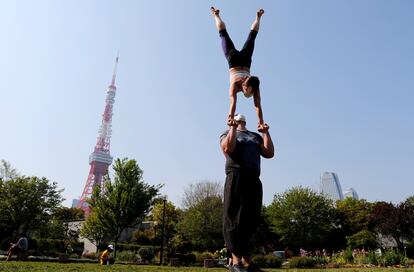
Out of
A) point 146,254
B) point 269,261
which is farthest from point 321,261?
point 146,254

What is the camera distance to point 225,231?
382 cm

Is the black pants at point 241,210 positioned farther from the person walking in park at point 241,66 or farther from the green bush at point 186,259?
the green bush at point 186,259

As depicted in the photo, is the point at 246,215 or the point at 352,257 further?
the point at 352,257

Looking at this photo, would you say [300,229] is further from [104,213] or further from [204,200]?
[104,213]

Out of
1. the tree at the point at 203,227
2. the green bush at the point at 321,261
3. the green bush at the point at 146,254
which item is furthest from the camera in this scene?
the tree at the point at 203,227

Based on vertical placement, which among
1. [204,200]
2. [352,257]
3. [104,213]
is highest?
[204,200]

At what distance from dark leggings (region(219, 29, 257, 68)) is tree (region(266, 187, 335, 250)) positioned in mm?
40600

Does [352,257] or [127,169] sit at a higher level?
[127,169]

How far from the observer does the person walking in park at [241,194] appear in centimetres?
370

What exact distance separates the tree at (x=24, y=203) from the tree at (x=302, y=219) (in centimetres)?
2503

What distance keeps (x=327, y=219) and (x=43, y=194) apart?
3156cm

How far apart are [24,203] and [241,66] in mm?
32387

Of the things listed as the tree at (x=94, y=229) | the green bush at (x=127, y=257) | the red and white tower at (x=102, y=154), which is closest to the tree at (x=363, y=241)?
the green bush at (x=127, y=257)

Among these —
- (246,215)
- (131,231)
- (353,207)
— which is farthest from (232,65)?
(353,207)
